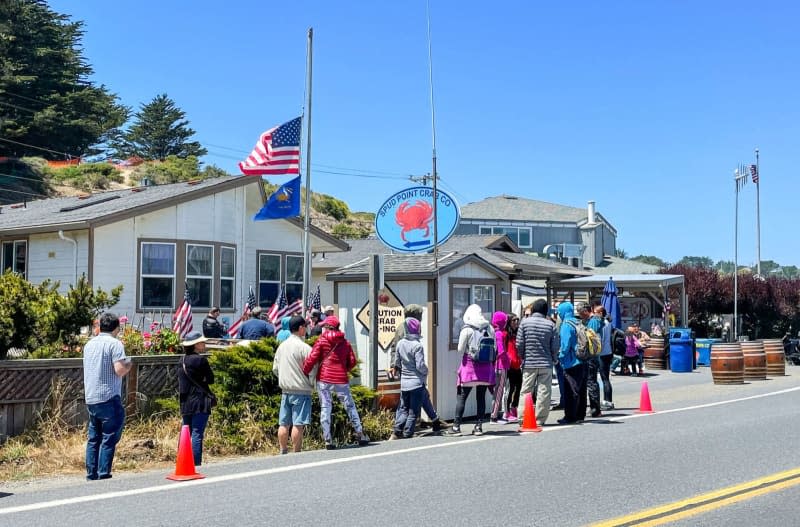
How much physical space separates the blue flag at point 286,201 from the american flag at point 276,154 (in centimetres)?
43

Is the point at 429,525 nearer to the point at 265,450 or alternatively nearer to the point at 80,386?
the point at 265,450

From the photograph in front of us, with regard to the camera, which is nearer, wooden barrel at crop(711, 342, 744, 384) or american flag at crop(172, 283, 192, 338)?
american flag at crop(172, 283, 192, 338)

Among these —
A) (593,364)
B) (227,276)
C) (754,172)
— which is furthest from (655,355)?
(754,172)

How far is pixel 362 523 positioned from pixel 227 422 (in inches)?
185

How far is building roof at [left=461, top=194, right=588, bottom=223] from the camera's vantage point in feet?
169

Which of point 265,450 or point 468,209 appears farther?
point 468,209

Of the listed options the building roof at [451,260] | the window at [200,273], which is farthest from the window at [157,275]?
the building roof at [451,260]

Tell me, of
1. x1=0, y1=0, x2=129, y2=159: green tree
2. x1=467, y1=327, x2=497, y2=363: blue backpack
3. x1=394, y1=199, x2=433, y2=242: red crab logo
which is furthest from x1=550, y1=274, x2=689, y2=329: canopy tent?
x1=0, y1=0, x2=129, y2=159: green tree

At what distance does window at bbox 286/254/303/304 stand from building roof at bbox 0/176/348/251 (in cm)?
94

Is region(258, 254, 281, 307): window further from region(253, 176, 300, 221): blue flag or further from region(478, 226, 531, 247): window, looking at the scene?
region(478, 226, 531, 247): window

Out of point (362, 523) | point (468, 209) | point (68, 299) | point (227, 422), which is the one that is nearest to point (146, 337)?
point (68, 299)

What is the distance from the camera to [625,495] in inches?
303

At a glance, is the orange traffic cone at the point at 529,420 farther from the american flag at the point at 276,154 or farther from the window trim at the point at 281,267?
the window trim at the point at 281,267

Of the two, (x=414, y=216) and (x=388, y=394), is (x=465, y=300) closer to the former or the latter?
(x=414, y=216)
